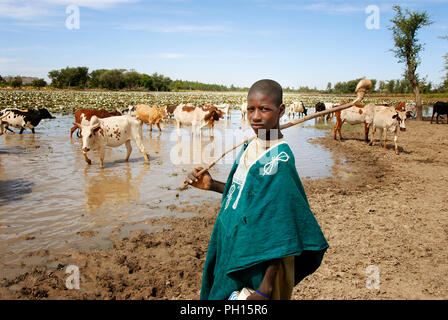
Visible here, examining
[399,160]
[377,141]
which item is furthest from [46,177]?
[377,141]

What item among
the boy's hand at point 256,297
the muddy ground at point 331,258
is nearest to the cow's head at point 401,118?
the muddy ground at point 331,258

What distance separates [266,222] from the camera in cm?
156

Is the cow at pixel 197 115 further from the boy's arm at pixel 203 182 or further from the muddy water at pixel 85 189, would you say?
the boy's arm at pixel 203 182

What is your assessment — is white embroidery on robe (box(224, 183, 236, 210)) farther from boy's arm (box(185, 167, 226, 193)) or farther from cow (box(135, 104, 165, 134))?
cow (box(135, 104, 165, 134))

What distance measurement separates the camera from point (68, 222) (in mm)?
5570

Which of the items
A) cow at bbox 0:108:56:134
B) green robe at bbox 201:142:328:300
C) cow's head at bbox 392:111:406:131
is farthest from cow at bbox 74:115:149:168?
cow's head at bbox 392:111:406:131

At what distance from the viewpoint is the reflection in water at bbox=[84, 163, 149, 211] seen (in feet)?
22.4

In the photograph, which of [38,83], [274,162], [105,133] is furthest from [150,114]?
[38,83]

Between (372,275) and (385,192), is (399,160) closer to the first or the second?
(385,192)

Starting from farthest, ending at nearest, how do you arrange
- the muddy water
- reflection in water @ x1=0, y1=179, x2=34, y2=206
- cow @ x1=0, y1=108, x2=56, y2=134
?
cow @ x1=0, y1=108, x2=56, y2=134 < reflection in water @ x1=0, y1=179, x2=34, y2=206 < the muddy water

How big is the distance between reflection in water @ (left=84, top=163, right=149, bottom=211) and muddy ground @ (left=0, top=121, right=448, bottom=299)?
4.58 feet

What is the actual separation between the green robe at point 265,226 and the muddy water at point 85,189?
3724 millimetres

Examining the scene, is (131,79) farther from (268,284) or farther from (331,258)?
(268,284)

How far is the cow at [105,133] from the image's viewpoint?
9.12m
